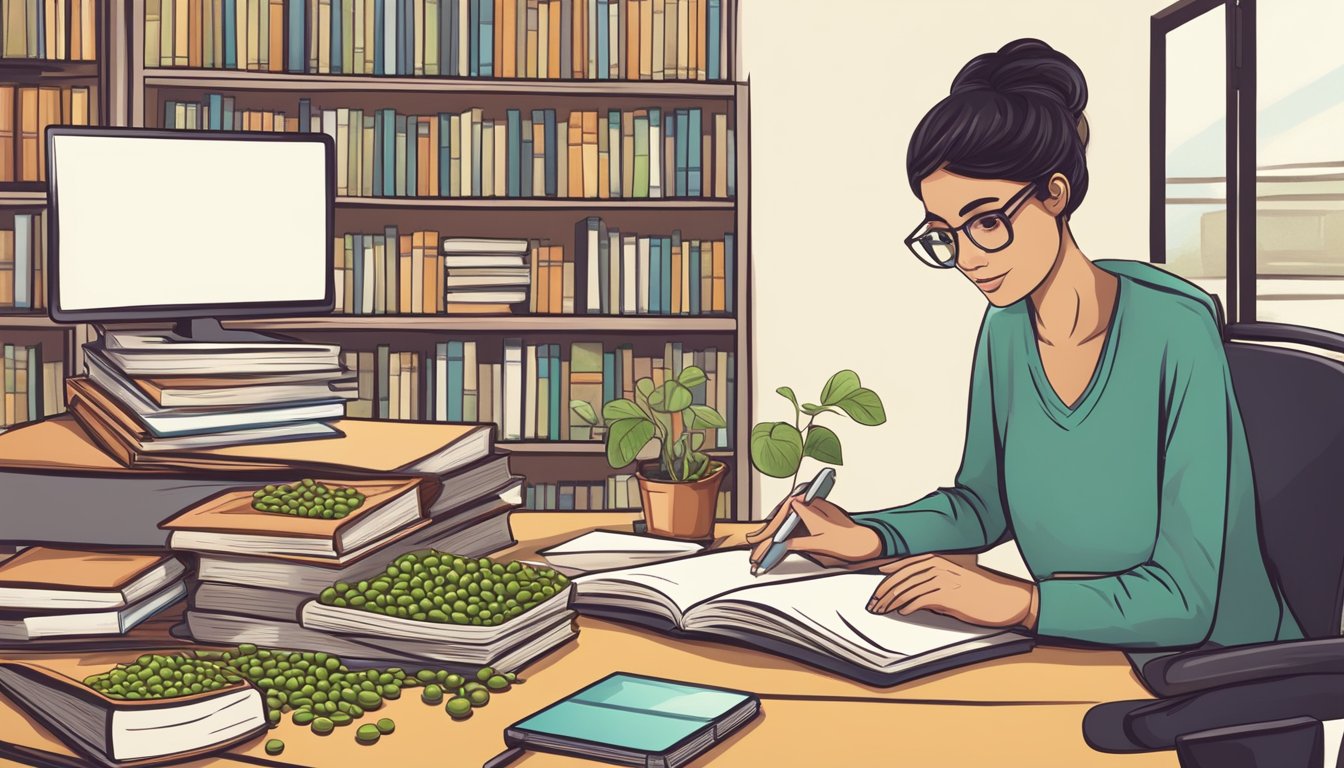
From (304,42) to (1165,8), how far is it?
261 centimetres

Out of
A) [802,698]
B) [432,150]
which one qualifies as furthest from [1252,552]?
[432,150]

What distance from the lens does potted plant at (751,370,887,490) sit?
1.49 metres

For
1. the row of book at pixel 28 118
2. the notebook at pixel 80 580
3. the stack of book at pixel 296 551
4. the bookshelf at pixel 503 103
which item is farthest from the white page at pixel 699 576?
the row of book at pixel 28 118

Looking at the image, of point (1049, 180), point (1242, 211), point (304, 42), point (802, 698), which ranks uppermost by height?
point (304, 42)

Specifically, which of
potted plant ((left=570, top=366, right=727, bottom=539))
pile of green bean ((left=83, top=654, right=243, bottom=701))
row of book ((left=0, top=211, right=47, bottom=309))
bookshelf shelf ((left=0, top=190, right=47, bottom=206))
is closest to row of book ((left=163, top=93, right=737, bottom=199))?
bookshelf shelf ((left=0, top=190, right=47, bottom=206))

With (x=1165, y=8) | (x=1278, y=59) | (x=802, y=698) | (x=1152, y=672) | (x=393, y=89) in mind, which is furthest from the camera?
(x=1165, y=8)

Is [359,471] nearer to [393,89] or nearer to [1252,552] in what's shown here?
[1252,552]

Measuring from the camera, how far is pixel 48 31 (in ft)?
10.3

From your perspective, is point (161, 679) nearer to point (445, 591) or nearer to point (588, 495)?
point (445, 591)

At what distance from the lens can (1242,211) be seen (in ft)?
8.85

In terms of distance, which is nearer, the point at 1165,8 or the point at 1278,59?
the point at 1278,59

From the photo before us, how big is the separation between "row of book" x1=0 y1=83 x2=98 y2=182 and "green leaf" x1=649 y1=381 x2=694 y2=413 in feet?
7.92

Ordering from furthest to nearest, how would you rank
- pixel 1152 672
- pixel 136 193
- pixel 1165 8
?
pixel 1165 8
pixel 136 193
pixel 1152 672

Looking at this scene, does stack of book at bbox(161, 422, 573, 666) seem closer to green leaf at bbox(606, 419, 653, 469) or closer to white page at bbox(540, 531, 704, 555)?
white page at bbox(540, 531, 704, 555)
